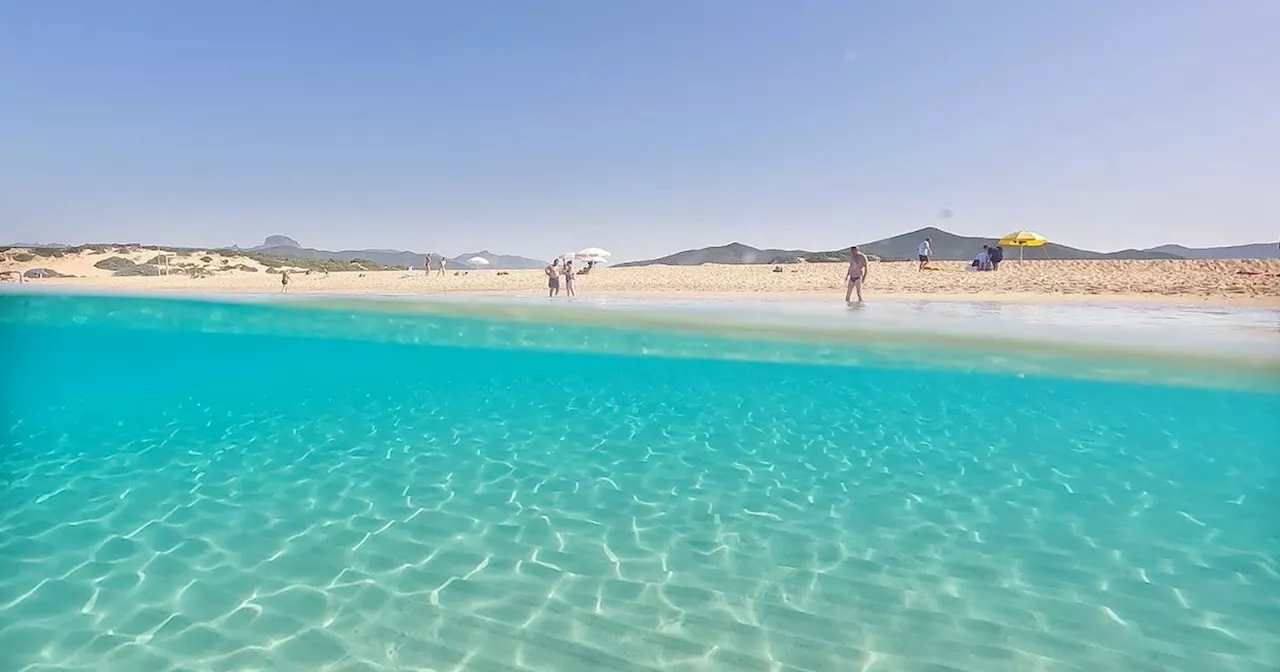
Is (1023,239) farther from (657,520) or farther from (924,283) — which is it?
(657,520)

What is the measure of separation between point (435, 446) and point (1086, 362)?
12.8 metres

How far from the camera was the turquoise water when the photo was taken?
4469mm

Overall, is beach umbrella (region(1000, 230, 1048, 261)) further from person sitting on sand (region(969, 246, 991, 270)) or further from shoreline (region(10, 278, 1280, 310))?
shoreline (region(10, 278, 1280, 310))

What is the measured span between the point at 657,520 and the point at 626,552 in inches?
30.1

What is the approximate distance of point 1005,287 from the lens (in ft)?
97.0

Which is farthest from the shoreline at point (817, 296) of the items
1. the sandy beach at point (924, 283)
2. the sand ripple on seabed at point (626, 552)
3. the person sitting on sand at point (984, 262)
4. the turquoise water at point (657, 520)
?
the sand ripple on seabed at point (626, 552)

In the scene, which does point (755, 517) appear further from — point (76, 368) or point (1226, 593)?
point (76, 368)

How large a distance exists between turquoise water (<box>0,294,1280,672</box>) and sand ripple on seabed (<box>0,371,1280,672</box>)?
33mm

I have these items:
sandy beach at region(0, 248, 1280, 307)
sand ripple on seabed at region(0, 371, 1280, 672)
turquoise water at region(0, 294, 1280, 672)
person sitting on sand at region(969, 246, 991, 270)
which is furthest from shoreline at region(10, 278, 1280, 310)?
sand ripple on seabed at region(0, 371, 1280, 672)

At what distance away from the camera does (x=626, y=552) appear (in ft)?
18.8

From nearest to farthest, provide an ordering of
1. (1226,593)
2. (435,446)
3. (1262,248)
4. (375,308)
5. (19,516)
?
(1226,593) < (19,516) < (435,446) < (375,308) < (1262,248)

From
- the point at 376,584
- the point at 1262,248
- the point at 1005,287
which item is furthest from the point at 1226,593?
the point at 1262,248

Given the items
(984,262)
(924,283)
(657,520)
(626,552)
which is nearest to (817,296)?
(924,283)

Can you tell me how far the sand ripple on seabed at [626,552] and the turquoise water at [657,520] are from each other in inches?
1.3
